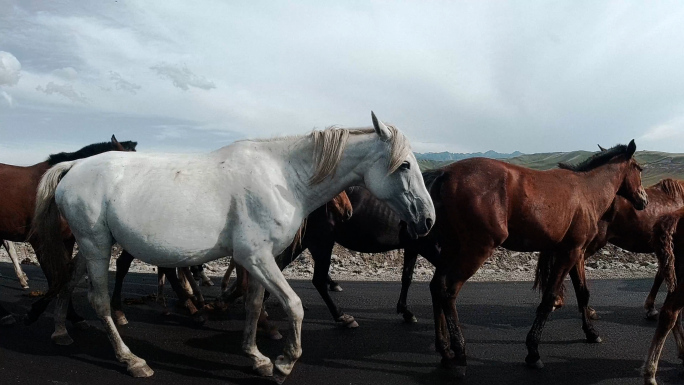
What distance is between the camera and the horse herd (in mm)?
4023

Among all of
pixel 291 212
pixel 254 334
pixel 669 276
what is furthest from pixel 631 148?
pixel 254 334

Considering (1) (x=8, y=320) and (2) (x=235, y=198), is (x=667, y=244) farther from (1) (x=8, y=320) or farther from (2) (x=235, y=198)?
(1) (x=8, y=320)

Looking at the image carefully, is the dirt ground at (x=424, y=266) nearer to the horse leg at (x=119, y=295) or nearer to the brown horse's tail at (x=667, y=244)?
the horse leg at (x=119, y=295)

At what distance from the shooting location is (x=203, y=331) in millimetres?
5824

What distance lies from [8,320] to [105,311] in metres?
2.39

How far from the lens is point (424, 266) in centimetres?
1173

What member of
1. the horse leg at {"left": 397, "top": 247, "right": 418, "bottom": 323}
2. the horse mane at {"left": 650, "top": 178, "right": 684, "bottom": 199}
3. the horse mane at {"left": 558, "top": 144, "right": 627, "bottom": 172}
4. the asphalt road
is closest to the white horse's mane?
the asphalt road

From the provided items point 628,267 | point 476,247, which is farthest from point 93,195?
point 628,267

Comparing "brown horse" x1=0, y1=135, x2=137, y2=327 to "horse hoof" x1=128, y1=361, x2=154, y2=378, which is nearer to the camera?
"horse hoof" x1=128, y1=361, x2=154, y2=378

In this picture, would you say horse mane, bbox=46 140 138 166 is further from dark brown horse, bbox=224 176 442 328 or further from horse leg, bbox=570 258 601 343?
horse leg, bbox=570 258 601 343

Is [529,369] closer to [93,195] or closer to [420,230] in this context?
[420,230]

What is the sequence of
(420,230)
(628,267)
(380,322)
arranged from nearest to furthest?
(420,230)
(380,322)
(628,267)

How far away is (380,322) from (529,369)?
2.14 metres

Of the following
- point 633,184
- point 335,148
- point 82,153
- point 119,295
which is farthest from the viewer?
point 82,153
